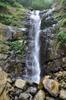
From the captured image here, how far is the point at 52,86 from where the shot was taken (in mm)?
10648

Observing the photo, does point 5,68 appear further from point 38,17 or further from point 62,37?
point 38,17

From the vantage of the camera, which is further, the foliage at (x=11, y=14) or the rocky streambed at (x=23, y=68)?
the foliage at (x=11, y=14)

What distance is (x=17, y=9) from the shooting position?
64.8 ft

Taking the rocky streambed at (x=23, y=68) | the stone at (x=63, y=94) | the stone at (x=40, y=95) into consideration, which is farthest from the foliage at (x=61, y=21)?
the stone at (x=40, y=95)

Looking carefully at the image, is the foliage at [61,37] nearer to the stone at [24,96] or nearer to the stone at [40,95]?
the stone at [40,95]

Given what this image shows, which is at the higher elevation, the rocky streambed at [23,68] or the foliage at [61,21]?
the foliage at [61,21]

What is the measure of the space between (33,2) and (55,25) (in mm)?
10169

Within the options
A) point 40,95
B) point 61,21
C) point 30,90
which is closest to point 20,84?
point 30,90

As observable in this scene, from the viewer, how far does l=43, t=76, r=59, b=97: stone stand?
1040cm

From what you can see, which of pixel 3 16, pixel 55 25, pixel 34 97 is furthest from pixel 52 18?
pixel 34 97

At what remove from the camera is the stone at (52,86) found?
10.4m

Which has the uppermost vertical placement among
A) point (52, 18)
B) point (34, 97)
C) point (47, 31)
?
point (52, 18)

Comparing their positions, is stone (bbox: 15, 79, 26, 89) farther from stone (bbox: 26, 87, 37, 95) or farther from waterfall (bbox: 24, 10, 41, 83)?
waterfall (bbox: 24, 10, 41, 83)

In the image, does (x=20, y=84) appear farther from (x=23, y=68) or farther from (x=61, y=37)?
(x=61, y=37)
